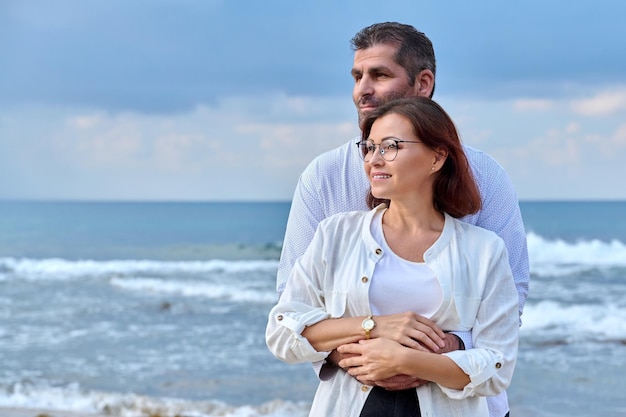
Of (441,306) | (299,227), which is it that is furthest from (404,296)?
(299,227)

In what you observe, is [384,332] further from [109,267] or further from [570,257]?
[570,257]

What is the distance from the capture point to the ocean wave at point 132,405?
24.5 ft

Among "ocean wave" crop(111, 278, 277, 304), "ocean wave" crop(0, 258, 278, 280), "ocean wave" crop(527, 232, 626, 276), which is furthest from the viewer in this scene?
"ocean wave" crop(0, 258, 278, 280)

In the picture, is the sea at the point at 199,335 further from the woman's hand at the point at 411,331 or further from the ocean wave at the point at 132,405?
the woman's hand at the point at 411,331

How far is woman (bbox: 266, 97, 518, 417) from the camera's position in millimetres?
2131

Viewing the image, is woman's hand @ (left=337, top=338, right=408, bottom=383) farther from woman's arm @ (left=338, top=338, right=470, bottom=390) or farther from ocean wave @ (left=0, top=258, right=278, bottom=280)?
ocean wave @ (left=0, top=258, right=278, bottom=280)

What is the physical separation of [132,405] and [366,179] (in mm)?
5507

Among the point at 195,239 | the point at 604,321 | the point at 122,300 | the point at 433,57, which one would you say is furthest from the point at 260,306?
the point at 195,239

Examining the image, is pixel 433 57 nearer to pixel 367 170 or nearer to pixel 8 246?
pixel 367 170

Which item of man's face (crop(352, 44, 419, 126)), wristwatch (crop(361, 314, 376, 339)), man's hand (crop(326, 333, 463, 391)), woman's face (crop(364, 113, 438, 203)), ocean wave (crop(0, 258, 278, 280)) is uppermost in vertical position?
man's face (crop(352, 44, 419, 126))

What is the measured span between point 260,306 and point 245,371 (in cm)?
468

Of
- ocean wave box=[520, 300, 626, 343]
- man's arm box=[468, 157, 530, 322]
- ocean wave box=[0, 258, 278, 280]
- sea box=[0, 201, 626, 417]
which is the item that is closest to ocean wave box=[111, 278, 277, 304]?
sea box=[0, 201, 626, 417]

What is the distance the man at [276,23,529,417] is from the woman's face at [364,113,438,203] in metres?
0.38

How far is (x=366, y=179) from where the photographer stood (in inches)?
105
